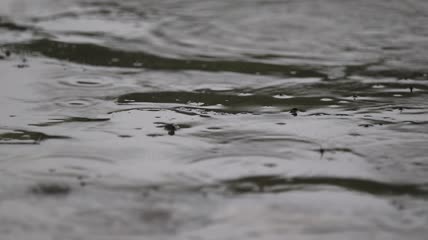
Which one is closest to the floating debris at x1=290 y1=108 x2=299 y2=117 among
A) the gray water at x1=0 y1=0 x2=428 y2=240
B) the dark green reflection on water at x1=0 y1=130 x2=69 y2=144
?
the gray water at x1=0 y1=0 x2=428 y2=240

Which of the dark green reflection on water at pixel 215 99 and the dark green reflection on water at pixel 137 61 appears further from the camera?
the dark green reflection on water at pixel 137 61

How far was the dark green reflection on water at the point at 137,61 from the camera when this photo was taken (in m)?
3.41

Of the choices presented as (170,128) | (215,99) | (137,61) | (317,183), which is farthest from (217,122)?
(137,61)

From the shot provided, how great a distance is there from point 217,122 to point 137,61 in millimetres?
1028

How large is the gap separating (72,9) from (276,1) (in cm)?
131

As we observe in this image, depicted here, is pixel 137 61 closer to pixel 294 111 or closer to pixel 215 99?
pixel 215 99

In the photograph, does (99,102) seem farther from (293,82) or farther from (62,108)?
(293,82)

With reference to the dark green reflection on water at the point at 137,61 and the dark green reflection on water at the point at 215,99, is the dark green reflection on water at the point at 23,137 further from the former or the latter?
the dark green reflection on water at the point at 137,61

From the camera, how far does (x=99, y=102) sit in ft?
9.66

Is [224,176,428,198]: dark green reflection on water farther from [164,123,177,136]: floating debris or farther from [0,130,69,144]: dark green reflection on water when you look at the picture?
[0,130,69,144]: dark green reflection on water

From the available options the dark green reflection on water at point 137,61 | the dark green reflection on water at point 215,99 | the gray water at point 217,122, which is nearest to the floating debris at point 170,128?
the gray water at point 217,122

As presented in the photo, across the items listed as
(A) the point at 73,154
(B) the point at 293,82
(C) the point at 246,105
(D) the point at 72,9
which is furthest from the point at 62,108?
(D) the point at 72,9

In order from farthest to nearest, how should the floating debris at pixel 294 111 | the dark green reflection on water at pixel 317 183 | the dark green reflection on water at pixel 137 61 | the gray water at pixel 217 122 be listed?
the dark green reflection on water at pixel 137 61 < the floating debris at pixel 294 111 < the dark green reflection on water at pixel 317 183 < the gray water at pixel 217 122

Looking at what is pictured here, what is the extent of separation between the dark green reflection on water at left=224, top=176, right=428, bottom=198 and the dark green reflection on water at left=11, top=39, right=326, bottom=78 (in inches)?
46.8
